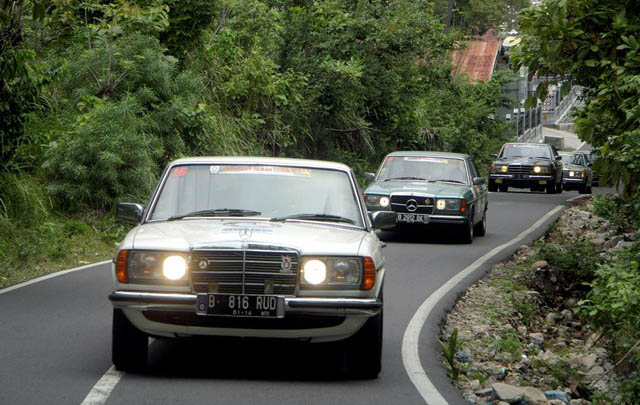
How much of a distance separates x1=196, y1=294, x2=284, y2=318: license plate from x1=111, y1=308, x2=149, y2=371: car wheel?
601mm

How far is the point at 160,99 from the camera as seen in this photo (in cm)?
2145

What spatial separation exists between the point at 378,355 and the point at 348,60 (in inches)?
975

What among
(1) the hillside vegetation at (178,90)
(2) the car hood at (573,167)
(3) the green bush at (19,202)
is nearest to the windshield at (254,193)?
(1) the hillside vegetation at (178,90)

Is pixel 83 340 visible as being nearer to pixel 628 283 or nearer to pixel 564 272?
pixel 628 283

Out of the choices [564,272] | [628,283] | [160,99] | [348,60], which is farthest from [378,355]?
[348,60]

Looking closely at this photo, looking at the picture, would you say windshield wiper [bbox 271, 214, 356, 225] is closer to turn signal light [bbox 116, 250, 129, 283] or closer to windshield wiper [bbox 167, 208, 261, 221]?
windshield wiper [bbox 167, 208, 261, 221]

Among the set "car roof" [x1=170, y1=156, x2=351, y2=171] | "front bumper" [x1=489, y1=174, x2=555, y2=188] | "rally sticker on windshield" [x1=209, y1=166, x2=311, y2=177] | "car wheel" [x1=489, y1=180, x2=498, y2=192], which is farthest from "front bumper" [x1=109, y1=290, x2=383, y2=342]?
"car wheel" [x1=489, y1=180, x2=498, y2=192]

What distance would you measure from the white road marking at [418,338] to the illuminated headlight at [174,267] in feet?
5.94

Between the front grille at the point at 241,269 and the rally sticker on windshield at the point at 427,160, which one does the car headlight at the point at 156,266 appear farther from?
the rally sticker on windshield at the point at 427,160

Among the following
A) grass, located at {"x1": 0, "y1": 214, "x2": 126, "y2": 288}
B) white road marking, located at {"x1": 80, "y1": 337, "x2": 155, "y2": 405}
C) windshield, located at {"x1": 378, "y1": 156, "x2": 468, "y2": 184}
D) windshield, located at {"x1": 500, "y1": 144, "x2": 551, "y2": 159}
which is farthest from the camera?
windshield, located at {"x1": 500, "y1": 144, "x2": 551, "y2": 159}

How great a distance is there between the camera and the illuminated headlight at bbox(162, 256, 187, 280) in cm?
710

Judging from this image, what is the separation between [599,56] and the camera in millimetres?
13062

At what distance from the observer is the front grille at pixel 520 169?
37.4m

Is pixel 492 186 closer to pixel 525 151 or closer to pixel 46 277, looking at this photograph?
pixel 525 151
